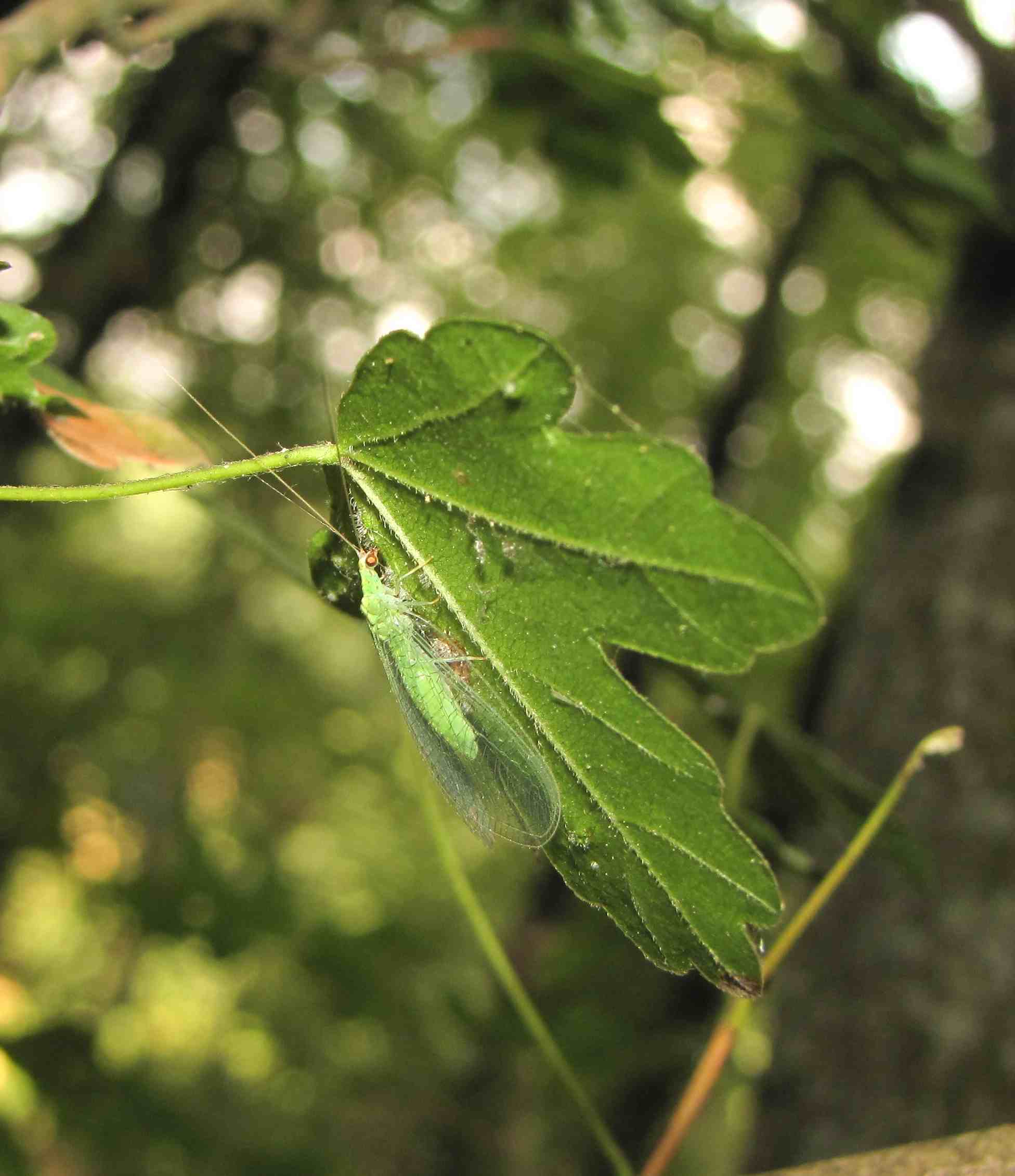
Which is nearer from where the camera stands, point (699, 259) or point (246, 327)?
point (246, 327)

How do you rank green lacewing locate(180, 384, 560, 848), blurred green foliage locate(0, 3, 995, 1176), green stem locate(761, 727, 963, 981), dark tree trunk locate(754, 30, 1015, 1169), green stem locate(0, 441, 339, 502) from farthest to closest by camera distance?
blurred green foliage locate(0, 3, 995, 1176), dark tree trunk locate(754, 30, 1015, 1169), green stem locate(761, 727, 963, 981), green lacewing locate(180, 384, 560, 848), green stem locate(0, 441, 339, 502)

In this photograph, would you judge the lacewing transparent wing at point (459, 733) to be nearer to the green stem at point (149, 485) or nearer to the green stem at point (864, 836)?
the green stem at point (149, 485)

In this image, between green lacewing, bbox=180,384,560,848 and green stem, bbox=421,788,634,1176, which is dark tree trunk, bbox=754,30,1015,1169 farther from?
green lacewing, bbox=180,384,560,848

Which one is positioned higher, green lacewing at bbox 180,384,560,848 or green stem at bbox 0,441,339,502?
green stem at bbox 0,441,339,502

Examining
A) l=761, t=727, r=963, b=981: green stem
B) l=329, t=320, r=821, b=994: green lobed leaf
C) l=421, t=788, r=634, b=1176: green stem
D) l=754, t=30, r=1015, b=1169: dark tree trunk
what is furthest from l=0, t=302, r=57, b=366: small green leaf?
l=754, t=30, r=1015, b=1169: dark tree trunk

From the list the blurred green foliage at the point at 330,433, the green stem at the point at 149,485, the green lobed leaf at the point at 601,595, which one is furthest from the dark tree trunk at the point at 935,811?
the green stem at the point at 149,485

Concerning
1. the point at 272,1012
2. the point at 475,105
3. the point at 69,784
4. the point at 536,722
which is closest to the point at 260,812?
the point at 272,1012

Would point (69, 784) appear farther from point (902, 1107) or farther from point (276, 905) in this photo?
point (902, 1107)
